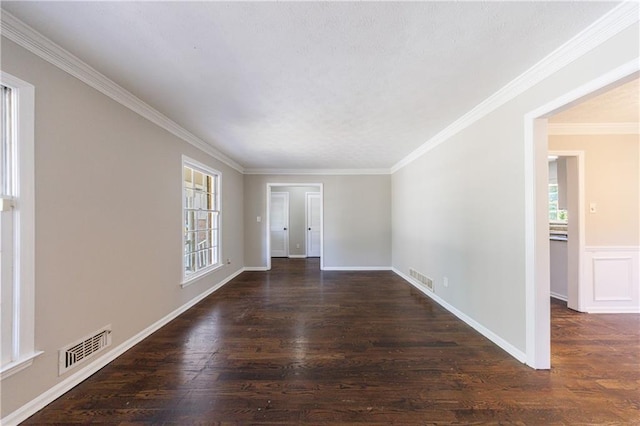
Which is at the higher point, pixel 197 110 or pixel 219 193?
pixel 197 110

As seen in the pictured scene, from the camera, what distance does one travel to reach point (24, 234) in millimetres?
1445

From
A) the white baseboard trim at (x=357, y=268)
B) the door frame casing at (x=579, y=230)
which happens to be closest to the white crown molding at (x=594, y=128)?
the door frame casing at (x=579, y=230)

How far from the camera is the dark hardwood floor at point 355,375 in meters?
1.52

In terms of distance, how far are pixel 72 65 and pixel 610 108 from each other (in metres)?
4.63

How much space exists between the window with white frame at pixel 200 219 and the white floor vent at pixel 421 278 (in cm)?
336

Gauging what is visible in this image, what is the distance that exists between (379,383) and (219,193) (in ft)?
12.2

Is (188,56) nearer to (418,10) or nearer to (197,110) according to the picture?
(197,110)

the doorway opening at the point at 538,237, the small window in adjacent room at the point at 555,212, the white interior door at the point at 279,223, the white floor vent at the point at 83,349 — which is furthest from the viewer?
the white interior door at the point at 279,223

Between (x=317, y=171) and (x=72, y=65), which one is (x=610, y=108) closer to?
(x=317, y=171)

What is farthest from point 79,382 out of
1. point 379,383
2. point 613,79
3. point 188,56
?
point 613,79

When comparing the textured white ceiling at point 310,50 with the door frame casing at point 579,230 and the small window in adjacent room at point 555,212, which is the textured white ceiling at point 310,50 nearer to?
the door frame casing at point 579,230

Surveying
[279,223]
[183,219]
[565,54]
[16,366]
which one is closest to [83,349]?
[16,366]

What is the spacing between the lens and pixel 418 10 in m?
1.30

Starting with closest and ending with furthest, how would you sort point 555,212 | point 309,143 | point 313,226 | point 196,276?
point 196,276
point 309,143
point 555,212
point 313,226
